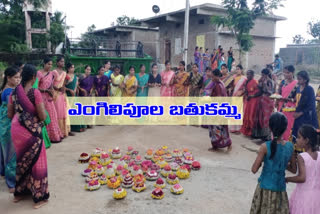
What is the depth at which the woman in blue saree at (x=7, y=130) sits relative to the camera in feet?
11.9

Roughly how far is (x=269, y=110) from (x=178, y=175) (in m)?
3.10

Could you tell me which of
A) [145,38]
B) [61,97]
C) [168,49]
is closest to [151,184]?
[61,97]

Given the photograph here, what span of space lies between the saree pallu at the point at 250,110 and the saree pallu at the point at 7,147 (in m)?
4.99

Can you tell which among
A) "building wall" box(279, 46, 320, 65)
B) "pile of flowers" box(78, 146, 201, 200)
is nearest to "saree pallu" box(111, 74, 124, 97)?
"pile of flowers" box(78, 146, 201, 200)

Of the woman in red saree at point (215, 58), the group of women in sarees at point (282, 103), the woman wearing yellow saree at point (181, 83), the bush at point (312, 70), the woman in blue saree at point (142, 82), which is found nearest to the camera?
the group of women in sarees at point (282, 103)

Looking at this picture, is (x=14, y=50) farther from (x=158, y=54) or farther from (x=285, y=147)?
(x=285, y=147)

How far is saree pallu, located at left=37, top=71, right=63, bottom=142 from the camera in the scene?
5.35 metres

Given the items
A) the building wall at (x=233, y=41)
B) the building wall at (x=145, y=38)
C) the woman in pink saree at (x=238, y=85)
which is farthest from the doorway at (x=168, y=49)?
the woman in pink saree at (x=238, y=85)

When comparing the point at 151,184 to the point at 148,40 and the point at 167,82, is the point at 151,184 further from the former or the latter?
the point at 148,40

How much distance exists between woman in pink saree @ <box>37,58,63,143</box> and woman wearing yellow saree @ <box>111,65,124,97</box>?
1991mm

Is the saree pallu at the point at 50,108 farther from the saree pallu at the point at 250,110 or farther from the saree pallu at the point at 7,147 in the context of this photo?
the saree pallu at the point at 250,110

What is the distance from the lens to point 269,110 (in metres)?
6.23

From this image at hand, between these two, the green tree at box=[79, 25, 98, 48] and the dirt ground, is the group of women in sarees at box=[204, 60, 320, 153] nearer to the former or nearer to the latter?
the dirt ground

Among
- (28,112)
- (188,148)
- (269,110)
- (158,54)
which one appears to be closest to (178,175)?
(188,148)
